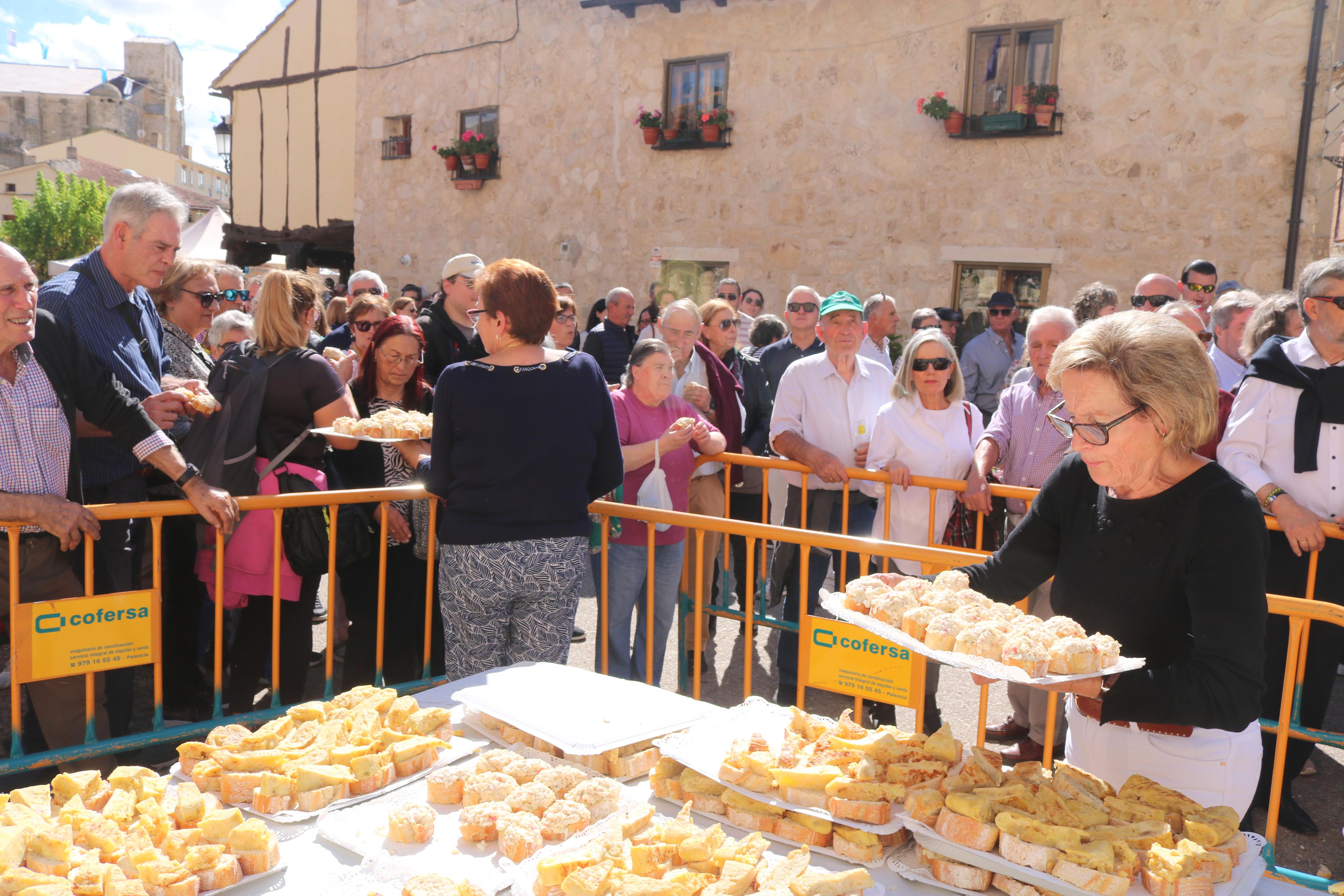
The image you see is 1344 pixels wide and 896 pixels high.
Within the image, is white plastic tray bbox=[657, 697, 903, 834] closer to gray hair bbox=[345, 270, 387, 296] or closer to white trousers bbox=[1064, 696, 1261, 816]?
white trousers bbox=[1064, 696, 1261, 816]

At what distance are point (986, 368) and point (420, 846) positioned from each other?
7.48 meters

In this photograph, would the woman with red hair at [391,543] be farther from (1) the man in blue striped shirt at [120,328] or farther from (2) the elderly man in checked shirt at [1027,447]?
(2) the elderly man in checked shirt at [1027,447]

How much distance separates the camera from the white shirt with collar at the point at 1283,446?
162 inches

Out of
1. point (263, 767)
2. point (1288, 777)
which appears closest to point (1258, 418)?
point (1288, 777)

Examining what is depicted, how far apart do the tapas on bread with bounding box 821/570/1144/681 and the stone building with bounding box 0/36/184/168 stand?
6747 centimetres

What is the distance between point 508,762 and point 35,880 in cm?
97

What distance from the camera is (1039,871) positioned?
1863mm

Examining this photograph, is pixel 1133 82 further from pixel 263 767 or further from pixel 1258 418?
pixel 263 767

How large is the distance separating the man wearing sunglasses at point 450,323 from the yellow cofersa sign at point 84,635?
2.52 meters

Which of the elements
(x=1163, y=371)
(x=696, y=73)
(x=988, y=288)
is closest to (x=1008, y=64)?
(x=988, y=288)

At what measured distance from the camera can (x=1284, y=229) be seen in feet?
34.6

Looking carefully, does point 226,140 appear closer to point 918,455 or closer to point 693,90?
point 693,90

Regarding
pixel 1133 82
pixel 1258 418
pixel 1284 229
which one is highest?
pixel 1133 82

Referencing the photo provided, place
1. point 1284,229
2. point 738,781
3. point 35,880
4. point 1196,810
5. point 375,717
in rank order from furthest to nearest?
1. point 1284,229
2. point 375,717
3. point 738,781
4. point 1196,810
5. point 35,880
